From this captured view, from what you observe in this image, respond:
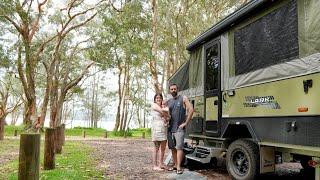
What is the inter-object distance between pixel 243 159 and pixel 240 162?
125mm

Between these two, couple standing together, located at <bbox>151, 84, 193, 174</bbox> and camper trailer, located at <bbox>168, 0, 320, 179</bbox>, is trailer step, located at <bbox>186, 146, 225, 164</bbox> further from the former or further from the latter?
couple standing together, located at <bbox>151, 84, 193, 174</bbox>

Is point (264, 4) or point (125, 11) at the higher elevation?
point (125, 11)

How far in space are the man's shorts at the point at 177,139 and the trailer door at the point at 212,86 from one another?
60 centimetres

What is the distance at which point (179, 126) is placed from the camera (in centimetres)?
829

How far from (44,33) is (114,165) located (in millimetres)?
22316

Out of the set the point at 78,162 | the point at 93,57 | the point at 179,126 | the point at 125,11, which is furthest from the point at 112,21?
the point at 179,126

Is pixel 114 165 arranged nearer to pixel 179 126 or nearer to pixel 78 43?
pixel 179 126

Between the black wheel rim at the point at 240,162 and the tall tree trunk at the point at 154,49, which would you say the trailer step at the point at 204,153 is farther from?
the tall tree trunk at the point at 154,49

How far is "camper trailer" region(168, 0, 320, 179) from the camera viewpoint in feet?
17.5

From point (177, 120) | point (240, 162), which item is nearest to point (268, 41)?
point (240, 162)

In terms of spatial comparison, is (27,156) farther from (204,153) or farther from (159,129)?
(204,153)

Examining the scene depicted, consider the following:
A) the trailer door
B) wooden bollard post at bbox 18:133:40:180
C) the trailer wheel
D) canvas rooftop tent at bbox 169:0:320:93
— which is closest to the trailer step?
the trailer door

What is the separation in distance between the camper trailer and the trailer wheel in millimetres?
17

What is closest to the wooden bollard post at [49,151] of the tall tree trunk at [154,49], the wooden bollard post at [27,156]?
the wooden bollard post at [27,156]
